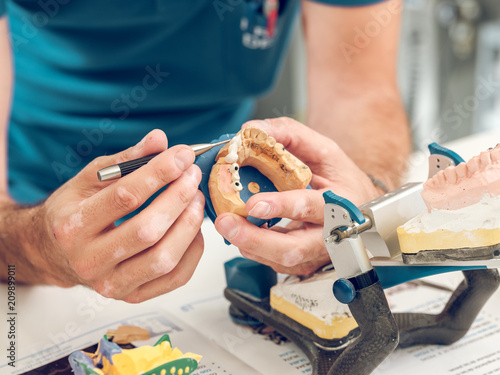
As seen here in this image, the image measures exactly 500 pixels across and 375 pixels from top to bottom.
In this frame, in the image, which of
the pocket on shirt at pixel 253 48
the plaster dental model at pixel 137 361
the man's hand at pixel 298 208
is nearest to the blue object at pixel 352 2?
the pocket on shirt at pixel 253 48

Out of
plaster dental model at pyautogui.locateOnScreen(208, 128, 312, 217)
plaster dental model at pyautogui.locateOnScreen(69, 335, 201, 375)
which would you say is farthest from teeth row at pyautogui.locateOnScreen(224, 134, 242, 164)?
plaster dental model at pyautogui.locateOnScreen(69, 335, 201, 375)

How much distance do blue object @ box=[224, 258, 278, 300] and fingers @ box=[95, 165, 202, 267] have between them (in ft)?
0.58

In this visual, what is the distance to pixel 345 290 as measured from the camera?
0.58 metres

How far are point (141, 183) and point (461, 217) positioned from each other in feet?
1.10

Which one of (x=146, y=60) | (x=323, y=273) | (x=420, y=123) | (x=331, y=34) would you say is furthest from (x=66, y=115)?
(x=420, y=123)

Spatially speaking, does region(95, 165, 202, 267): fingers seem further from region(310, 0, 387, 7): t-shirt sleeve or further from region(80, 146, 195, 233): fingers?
region(310, 0, 387, 7): t-shirt sleeve

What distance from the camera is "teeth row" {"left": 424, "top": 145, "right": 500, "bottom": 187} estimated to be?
22.5 inches

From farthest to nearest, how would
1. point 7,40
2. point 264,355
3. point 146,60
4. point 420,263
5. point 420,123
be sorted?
point 420,123
point 146,60
point 7,40
point 264,355
point 420,263

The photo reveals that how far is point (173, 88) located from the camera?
1.22 metres

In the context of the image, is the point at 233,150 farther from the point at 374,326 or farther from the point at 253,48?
the point at 253,48

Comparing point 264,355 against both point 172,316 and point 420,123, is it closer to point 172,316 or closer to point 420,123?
point 172,316

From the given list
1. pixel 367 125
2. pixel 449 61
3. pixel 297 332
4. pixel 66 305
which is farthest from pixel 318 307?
pixel 449 61

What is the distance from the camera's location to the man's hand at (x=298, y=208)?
0.63 metres

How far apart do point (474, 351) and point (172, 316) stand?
400mm
